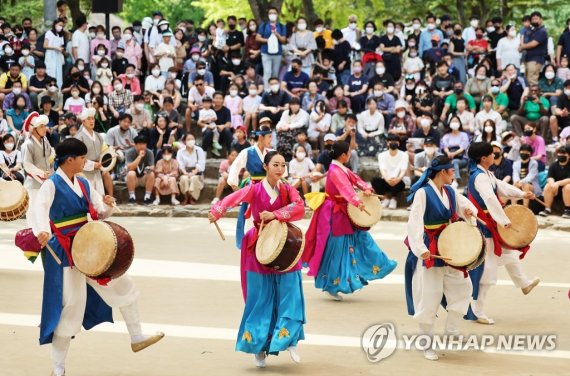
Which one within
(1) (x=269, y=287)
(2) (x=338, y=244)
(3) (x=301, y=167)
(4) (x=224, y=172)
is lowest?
(4) (x=224, y=172)

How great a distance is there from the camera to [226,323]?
9.20m

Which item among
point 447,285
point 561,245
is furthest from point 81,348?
point 561,245

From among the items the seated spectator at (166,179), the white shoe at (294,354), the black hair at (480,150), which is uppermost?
the black hair at (480,150)

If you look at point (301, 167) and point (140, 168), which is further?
point (140, 168)

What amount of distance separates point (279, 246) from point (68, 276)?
4.65ft

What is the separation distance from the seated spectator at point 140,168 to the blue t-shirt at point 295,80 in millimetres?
3076

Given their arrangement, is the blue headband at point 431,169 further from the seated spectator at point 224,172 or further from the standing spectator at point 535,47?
the standing spectator at point 535,47

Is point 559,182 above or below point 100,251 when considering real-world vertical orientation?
below

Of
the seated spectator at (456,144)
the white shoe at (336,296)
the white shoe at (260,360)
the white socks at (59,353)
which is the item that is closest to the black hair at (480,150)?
the white shoe at (336,296)

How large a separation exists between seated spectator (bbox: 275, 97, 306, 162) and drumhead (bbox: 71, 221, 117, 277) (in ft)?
37.0

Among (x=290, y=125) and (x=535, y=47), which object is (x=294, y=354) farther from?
(x=535, y=47)

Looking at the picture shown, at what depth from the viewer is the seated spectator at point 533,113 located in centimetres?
1859

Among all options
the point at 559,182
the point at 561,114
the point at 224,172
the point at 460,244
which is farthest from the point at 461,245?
the point at 561,114

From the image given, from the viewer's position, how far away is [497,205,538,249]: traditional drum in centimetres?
934
